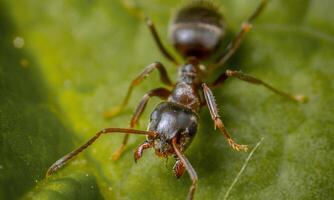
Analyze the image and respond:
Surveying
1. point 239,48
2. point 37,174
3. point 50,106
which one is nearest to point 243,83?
point 239,48

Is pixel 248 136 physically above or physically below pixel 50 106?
below

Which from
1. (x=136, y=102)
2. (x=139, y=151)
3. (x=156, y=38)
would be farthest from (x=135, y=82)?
(x=139, y=151)

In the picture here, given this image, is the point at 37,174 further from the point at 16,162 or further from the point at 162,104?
the point at 162,104

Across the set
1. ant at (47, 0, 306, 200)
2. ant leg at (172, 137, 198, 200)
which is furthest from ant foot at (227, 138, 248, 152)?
ant leg at (172, 137, 198, 200)

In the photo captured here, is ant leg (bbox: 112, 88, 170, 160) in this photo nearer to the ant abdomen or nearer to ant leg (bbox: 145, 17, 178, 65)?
ant leg (bbox: 145, 17, 178, 65)

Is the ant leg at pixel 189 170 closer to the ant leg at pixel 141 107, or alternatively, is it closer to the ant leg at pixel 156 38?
the ant leg at pixel 141 107

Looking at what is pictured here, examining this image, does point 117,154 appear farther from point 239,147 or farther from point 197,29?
point 197,29
